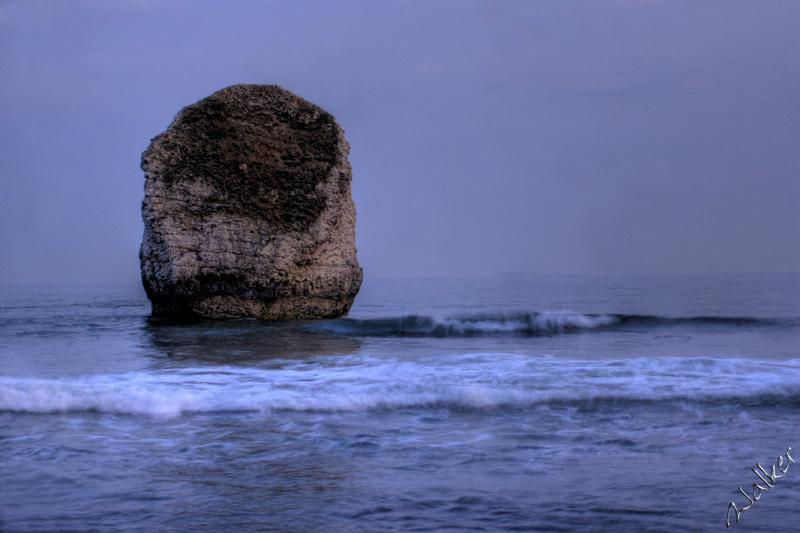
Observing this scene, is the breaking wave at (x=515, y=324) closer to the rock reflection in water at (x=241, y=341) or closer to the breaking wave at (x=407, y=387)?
the rock reflection in water at (x=241, y=341)

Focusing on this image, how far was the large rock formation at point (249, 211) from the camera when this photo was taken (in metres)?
12.5

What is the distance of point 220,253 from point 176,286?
114cm

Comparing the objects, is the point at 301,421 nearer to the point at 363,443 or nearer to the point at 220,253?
the point at 363,443

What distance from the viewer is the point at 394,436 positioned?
4.51m

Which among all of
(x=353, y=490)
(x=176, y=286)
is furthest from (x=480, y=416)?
(x=176, y=286)

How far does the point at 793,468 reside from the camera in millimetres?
3836

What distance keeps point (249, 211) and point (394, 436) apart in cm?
888

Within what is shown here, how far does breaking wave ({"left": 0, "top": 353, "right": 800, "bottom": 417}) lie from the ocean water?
0.09 ft

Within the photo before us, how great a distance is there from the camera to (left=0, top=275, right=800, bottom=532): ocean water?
125 inches

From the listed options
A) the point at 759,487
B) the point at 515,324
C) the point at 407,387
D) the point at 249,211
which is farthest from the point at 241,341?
the point at 759,487

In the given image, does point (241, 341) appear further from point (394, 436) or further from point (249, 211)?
point (394, 436)

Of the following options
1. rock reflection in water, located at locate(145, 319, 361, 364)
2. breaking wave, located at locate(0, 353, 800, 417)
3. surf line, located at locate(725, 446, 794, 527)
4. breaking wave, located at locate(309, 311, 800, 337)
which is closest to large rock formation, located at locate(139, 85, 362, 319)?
rock reflection in water, located at locate(145, 319, 361, 364)

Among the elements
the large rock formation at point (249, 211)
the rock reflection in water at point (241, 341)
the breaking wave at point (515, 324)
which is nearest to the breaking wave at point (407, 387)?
the rock reflection in water at point (241, 341)

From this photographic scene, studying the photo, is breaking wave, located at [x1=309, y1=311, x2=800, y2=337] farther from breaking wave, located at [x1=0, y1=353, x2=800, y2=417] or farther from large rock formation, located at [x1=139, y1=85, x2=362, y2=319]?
breaking wave, located at [x1=0, y1=353, x2=800, y2=417]
